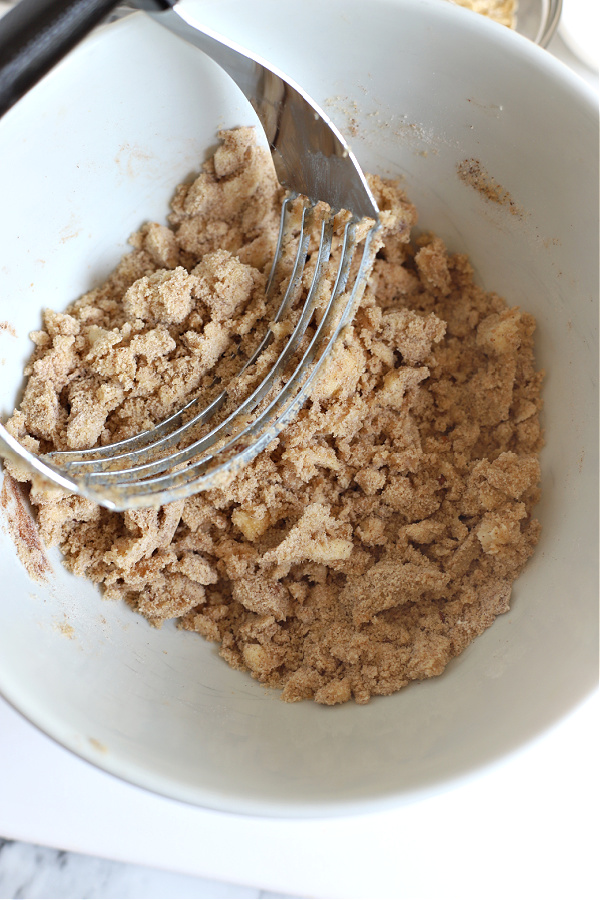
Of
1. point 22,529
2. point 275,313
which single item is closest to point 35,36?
point 275,313

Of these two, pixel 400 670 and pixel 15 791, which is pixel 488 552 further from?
pixel 15 791

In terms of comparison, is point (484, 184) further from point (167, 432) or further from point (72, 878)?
point (72, 878)

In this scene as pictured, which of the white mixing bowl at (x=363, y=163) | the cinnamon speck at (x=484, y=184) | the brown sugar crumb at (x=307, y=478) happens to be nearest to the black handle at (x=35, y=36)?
the white mixing bowl at (x=363, y=163)

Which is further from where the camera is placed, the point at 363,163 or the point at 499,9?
the point at 499,9

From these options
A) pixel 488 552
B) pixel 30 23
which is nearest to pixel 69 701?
pixel 488 552

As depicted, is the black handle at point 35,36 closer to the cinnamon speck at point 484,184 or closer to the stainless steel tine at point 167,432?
the stainless steel tine at point 167,432

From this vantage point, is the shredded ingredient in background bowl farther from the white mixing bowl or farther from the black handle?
the black handle

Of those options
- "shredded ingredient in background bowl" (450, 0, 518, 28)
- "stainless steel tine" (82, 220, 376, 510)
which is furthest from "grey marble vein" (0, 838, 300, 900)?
"shredded ingredient in background bowl" (450, 0, 518, 28)
